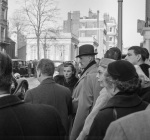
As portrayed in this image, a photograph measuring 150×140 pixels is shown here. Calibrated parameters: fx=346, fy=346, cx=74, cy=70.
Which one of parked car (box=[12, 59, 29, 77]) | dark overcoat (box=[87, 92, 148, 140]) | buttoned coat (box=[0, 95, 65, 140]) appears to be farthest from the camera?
parked car (box=[12, 59, 29, 77])

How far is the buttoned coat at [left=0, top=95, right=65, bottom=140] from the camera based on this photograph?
223cm

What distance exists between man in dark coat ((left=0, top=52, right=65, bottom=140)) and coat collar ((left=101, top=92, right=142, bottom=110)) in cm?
49

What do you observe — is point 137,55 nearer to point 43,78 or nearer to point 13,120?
point 43,78

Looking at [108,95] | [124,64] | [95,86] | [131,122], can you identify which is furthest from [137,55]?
[131,122]

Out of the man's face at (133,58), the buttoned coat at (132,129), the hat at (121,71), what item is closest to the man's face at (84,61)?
the man's face at (133,58)

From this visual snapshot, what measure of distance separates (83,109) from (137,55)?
1570 mm

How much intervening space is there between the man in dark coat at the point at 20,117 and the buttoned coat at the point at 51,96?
184 cm

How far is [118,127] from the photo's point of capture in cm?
182

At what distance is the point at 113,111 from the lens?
2715 millimetres

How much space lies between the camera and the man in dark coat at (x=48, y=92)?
14.3 ft

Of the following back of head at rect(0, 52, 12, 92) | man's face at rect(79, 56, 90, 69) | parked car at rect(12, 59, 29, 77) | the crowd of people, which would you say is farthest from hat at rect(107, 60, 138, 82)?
parked car at rect(12, 59, 29, 77)

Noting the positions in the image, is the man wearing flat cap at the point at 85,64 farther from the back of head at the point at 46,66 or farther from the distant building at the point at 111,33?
the distant building at the point at 111,33

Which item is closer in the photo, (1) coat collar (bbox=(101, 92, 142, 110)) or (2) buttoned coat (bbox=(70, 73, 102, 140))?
(1) coat collar (bbox=(101, 92, 142, 110))

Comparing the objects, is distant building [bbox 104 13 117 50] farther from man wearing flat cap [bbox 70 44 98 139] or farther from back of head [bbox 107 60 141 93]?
back of head [bbox 107 60 141 93]
